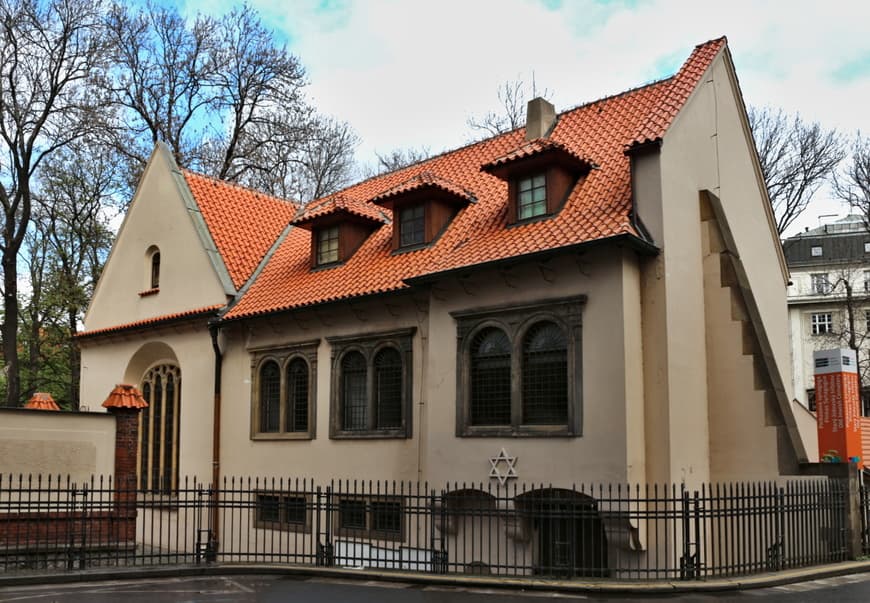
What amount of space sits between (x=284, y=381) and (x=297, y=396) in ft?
1.62

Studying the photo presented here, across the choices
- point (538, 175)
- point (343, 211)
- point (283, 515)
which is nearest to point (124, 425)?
point (283, 515)

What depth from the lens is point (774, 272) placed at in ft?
65.8

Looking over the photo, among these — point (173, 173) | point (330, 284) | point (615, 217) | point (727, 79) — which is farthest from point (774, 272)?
point (173, 173)

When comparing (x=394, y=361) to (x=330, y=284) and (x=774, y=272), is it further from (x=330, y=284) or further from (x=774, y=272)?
(x=774, y=272)

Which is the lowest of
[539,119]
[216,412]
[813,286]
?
[216,412]

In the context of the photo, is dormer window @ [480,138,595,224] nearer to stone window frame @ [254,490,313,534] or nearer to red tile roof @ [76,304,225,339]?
stone window frame @ [254,490,313,534]

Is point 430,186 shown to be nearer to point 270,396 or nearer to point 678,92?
point 678,92

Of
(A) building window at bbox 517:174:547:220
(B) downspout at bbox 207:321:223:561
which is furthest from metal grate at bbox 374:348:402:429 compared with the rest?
(B) downspout at bbox 207:321:223:561

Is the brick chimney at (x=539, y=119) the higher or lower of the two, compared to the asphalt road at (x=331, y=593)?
higher

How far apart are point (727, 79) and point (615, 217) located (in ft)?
17.2

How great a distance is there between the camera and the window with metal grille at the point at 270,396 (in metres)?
21.2

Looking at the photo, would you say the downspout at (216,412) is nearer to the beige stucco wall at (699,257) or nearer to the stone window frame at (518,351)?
the stone window frame at (518,351)

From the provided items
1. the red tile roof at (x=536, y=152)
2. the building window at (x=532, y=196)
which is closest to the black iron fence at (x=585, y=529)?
the building window at (x=532, y=196)

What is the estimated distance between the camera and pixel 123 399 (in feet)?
65.0
